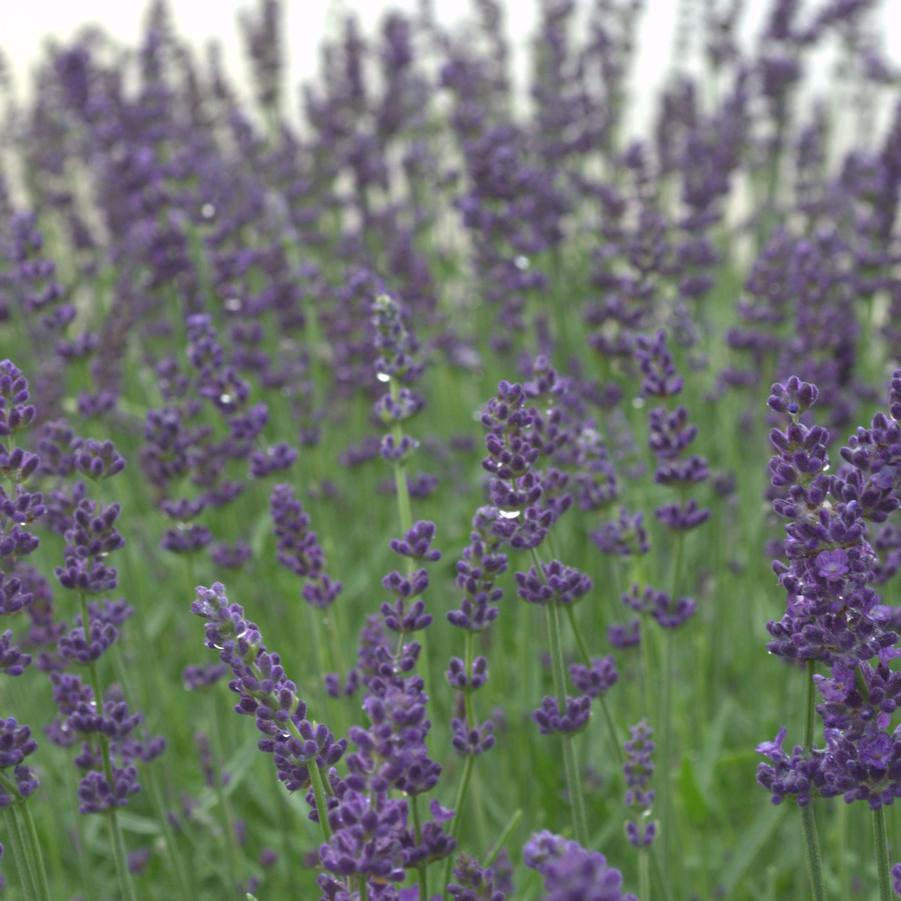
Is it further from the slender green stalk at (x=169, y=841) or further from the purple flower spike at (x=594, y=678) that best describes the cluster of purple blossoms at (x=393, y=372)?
the slender green stalk at (x=169, y=841)

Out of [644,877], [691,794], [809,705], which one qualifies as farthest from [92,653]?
[691,794]

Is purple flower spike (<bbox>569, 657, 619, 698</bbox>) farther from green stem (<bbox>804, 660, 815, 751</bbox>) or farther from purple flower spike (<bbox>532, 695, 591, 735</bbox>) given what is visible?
green stem (<bbox>804, 660, 815, 751</bbox>)

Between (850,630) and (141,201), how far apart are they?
3.60 m

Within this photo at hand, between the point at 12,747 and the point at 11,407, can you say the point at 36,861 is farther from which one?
the point at 11,407

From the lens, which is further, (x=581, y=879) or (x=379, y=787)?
(x=379, y=787)

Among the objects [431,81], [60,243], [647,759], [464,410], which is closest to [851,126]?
[431,81]

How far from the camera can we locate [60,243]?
23.4ft

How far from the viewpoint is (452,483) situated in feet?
15.5

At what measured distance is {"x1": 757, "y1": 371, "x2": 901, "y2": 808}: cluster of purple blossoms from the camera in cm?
148

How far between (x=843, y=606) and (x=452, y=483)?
329 centimetres

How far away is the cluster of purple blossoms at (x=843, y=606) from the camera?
1.48 meters

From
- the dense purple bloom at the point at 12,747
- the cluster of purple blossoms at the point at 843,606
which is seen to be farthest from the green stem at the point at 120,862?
the cluster of purple blossoms at the point at 843,606

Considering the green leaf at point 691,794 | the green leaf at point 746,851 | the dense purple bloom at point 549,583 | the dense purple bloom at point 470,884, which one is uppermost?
the dense purple bloom at point 549,583

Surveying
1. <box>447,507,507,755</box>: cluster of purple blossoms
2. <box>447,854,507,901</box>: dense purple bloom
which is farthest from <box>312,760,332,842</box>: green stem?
<box>447,507,507,755</box>: cluster of purple blossoms
